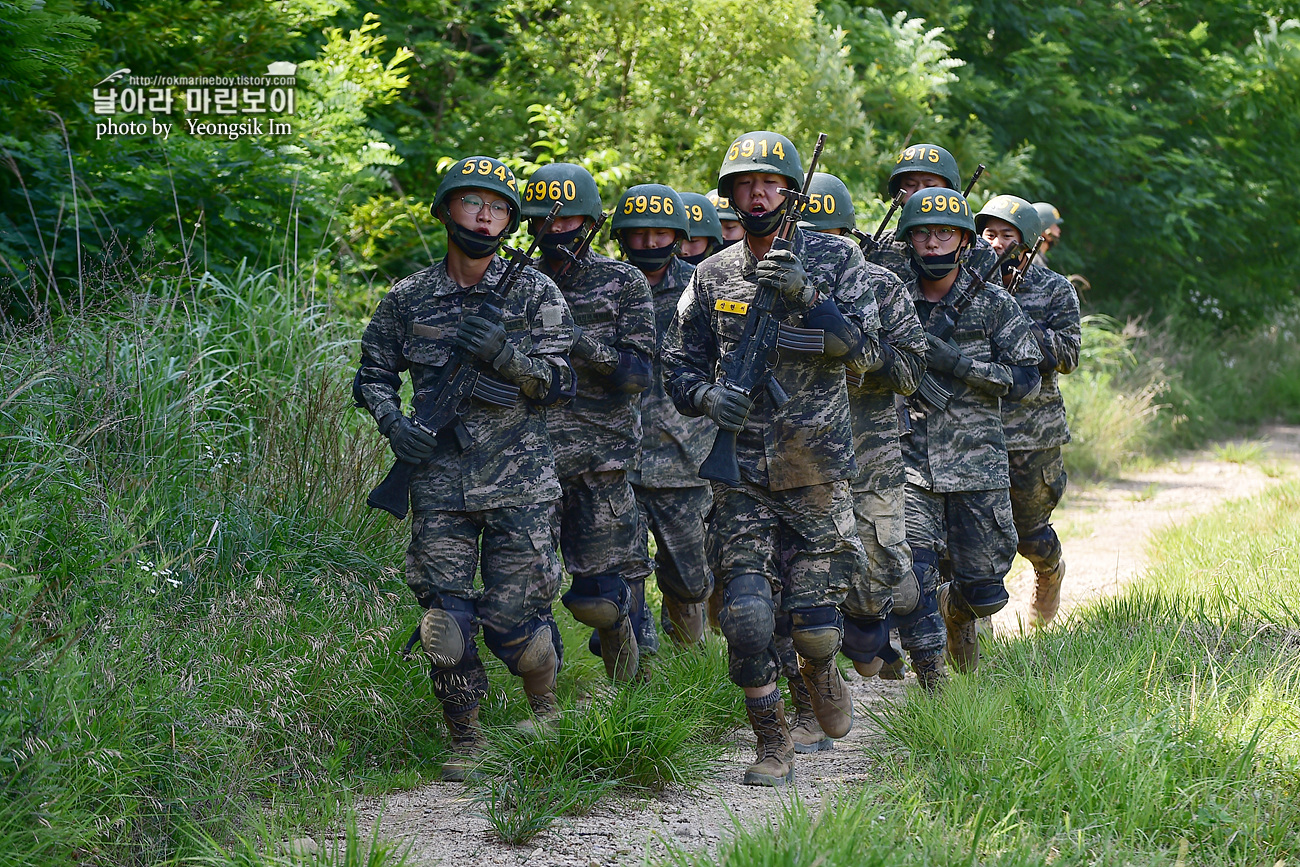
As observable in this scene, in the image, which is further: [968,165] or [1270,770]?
[968,165]

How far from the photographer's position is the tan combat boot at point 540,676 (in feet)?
17.1

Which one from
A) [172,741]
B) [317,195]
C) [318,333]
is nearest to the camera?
[172,741]

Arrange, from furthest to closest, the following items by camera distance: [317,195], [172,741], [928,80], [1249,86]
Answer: [1249,86] < [928,80] < [317,195] < [172,741]

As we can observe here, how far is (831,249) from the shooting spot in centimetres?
532

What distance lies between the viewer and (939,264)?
6.22 metres

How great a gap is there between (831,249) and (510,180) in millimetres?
1313

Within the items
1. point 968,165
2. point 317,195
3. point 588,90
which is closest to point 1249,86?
point 968,165

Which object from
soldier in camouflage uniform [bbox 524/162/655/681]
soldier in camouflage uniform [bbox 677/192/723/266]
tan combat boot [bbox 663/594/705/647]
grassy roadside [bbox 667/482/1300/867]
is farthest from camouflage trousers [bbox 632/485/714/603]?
grassy roadside [bbox 667/482/1300/867]

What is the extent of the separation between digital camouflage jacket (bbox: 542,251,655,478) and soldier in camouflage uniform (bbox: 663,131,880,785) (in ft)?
2.80

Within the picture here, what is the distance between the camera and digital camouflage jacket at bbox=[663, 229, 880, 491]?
16.6ft

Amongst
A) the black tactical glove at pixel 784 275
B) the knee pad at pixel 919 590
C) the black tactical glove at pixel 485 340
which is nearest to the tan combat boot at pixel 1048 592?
the knee pad at pixel 919 590

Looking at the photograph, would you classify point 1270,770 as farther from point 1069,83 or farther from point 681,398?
point 1069,83

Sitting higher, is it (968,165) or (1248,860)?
(968,165)

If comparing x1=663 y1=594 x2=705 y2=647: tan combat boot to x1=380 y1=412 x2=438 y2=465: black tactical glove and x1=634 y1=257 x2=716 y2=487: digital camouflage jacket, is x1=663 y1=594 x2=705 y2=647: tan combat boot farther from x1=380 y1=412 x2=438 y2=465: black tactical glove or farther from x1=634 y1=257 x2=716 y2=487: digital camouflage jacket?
x1=380 y1=412 x2=438 y2=465: black tactical glove
